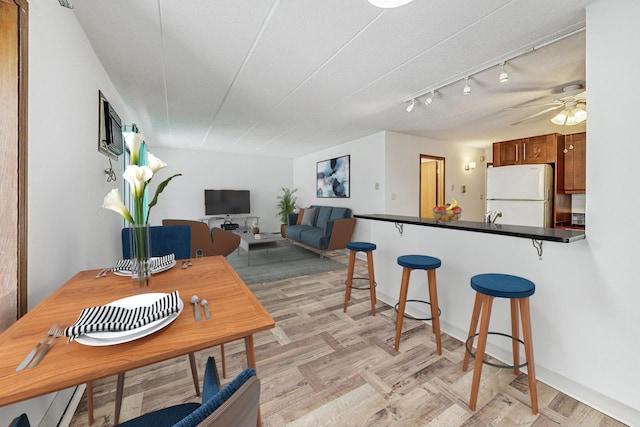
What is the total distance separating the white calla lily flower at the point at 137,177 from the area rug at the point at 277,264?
2507 mm

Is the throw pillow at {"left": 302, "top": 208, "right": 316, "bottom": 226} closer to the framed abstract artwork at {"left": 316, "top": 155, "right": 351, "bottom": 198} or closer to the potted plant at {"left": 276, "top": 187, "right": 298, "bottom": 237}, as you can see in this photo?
the framed abstract artwork at {"left": 316, "top": 155, "right": 351, "bottom": 198}

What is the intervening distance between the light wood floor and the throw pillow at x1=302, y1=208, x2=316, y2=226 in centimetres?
368

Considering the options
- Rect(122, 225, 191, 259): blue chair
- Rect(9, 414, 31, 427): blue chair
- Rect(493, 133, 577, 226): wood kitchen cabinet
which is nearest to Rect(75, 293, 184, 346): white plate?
Rect(9, 414, 31, 427): blue chair

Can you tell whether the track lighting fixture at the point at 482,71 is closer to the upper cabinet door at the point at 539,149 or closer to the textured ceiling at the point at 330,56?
the textured ceiling at the point at 330,56

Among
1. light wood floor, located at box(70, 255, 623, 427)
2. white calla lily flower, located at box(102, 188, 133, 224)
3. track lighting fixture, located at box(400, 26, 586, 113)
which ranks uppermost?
track lighting fixture, located at box(400, 26, 586, 113)

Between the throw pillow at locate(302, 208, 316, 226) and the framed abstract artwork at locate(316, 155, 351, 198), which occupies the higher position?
the framed abstract artwork at locate(316, 155, 351, 198)

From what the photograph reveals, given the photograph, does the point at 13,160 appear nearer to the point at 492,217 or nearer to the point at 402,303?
the point at 402,303

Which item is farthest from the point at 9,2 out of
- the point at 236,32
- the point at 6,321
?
the point at 6,321

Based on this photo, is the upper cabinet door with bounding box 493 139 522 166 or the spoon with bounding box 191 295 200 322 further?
the upper cabinet door with bounding box 493 139 522 166

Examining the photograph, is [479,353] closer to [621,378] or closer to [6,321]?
[621,378]

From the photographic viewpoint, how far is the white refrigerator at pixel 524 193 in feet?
12.1

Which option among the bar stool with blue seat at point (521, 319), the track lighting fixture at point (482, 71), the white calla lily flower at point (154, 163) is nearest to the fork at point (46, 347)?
the white calla lily flower at point (154, 163)

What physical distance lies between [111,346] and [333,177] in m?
5.30

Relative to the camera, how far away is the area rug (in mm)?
3695
